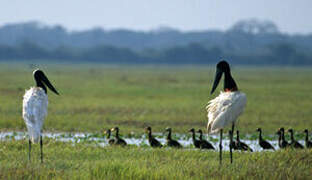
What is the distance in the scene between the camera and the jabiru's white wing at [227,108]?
360 inches

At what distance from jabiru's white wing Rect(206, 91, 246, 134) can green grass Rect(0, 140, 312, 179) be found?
2.60 ft

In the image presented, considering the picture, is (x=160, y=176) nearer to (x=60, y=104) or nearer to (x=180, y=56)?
(x=60, y=104)

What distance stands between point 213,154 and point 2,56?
118241 mm

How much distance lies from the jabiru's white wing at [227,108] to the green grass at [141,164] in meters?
0.79

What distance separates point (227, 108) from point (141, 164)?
1.77 metres

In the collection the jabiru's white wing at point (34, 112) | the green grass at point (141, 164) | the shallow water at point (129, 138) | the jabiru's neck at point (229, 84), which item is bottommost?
the shallow water at point (129, 138)

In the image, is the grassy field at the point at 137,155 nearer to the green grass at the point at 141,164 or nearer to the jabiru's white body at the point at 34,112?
the green grass at the point at 141,164

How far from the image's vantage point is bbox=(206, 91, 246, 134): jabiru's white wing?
9.14 metres

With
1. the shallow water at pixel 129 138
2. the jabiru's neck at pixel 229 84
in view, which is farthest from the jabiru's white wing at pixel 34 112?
the shallow water at pixel 129 138

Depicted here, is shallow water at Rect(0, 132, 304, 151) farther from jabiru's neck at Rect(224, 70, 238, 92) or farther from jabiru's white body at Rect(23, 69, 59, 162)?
jabiru's neck at Rect(224, 70, 238, 92)

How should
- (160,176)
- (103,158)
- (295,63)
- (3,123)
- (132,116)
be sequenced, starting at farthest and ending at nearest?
1. (295,63)
2. (132,116)
3. (3,123)
4. (103,158)
5. (160,176)

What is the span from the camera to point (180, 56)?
443ft

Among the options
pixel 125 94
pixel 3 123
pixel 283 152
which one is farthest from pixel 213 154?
pixel 125 94

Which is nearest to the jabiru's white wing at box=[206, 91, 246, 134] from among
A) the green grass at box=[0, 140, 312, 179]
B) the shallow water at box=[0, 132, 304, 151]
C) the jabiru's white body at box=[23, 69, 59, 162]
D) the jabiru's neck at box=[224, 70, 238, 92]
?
the jabiru's neck at box=[224, 70, 238, 92]
